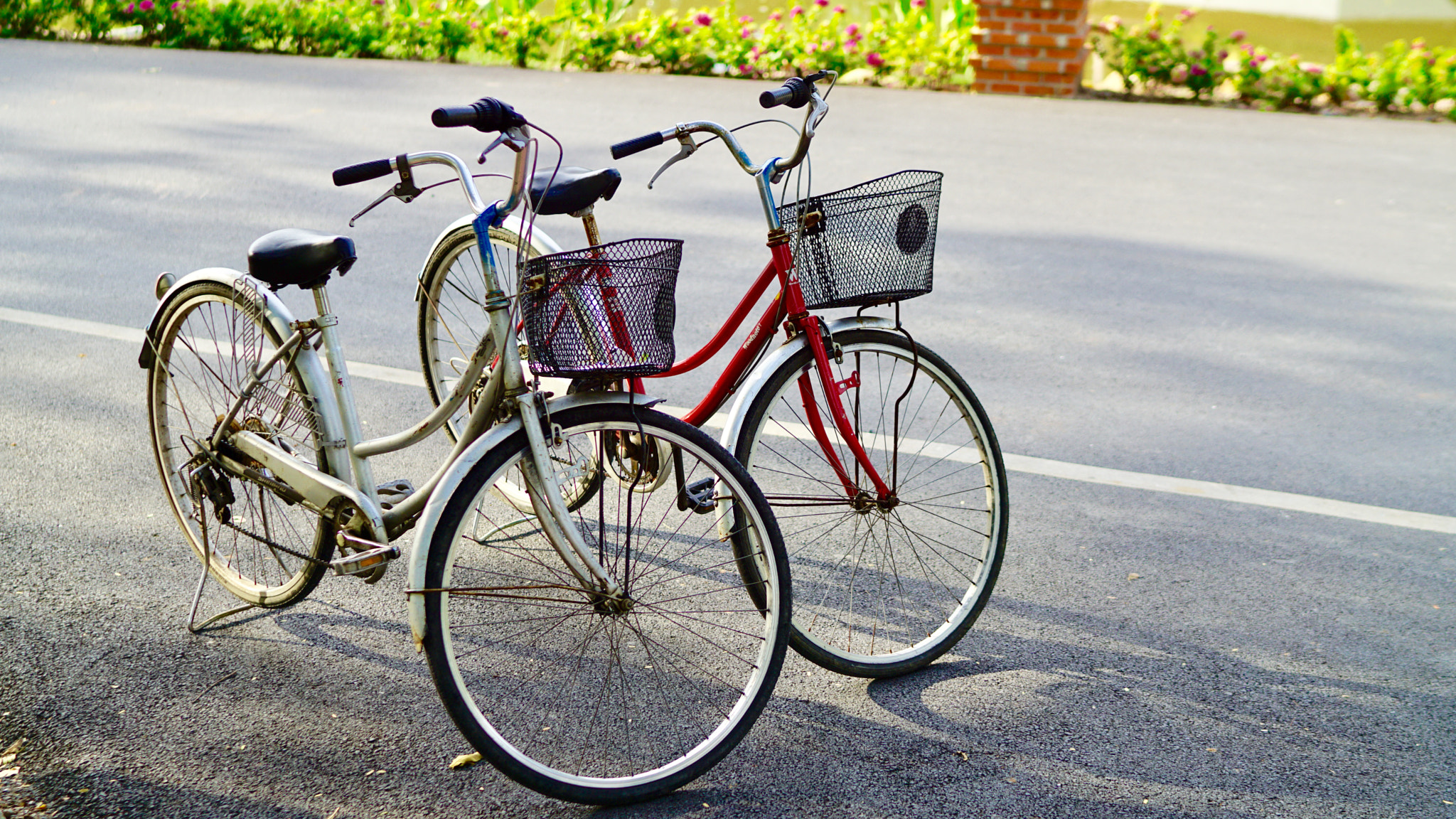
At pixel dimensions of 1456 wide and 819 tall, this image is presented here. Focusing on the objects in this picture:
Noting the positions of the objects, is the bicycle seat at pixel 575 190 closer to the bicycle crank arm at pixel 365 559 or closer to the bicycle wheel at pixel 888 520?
the bicycle wheel at pixel 888 520

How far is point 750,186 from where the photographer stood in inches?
341

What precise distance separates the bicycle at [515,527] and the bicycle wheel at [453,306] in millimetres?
164

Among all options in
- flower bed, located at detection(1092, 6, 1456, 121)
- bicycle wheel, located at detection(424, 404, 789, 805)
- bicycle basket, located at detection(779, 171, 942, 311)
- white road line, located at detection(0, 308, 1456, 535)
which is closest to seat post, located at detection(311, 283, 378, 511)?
bicycle wheel, located at detection(424, 404, 789, 805)

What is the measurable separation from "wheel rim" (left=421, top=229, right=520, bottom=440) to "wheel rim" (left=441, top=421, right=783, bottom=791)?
16.5 inches

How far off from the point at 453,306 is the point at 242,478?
1.14 m

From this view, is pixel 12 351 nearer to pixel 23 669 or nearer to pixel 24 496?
pixel 24 496

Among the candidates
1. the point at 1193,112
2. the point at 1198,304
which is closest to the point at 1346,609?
the point at 1198,304

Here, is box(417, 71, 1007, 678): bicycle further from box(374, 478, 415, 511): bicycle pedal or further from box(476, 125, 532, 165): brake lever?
box(374, 478, 415, 511): bicycle pedal

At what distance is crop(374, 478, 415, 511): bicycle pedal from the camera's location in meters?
3.36

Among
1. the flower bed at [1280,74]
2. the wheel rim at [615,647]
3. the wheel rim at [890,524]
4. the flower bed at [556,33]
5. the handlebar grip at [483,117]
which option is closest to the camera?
the handlebar grip at [483,117]

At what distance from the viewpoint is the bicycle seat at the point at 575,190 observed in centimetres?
328

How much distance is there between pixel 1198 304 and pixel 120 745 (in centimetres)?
553

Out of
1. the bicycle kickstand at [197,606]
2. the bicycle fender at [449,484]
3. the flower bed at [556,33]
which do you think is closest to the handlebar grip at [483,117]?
the bicycle fender at [449,484]

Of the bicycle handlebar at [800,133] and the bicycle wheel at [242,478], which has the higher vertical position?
the bicycle handlebar at [800,133]
